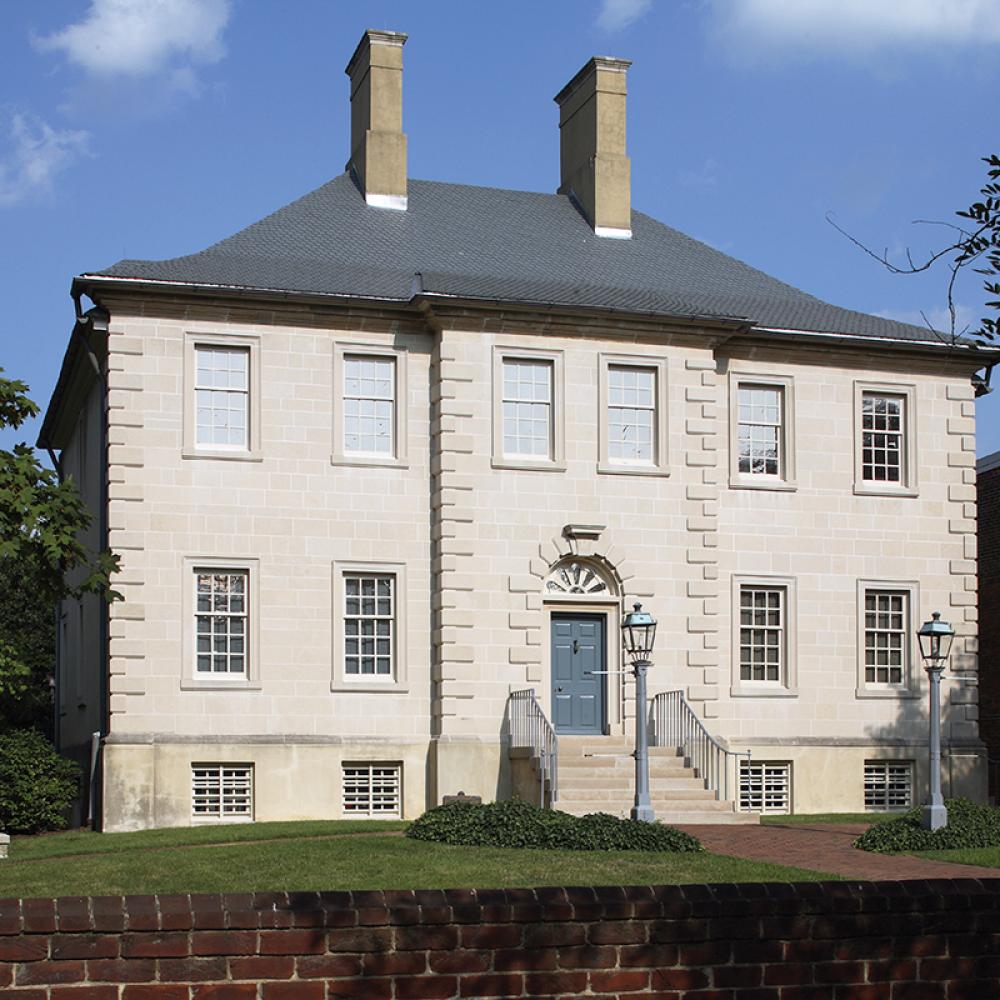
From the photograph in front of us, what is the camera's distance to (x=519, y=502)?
1104 inches

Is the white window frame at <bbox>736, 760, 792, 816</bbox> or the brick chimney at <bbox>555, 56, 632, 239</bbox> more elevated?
the brick chimney at <bbox>555, 56, 632, 239</bbox>

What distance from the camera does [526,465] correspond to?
2805 cm

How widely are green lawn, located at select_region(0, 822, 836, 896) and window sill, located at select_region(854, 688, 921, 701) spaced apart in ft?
37.0

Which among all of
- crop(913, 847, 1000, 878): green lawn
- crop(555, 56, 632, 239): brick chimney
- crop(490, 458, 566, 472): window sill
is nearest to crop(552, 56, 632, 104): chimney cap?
crop(555, 56, 632, 239): brick chimney

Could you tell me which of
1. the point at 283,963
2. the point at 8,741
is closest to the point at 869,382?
the point at 8,741

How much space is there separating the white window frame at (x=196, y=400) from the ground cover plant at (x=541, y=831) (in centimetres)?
817

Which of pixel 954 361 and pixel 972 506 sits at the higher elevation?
pixel 954 361

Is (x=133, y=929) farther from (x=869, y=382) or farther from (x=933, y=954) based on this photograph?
(x=869, y=382)

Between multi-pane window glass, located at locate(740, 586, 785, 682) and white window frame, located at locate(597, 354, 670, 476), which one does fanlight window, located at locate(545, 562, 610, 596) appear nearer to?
white window frame, located at locate(597, 354, 670, 476)

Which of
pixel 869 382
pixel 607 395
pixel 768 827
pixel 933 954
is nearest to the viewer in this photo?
pixel 933 954

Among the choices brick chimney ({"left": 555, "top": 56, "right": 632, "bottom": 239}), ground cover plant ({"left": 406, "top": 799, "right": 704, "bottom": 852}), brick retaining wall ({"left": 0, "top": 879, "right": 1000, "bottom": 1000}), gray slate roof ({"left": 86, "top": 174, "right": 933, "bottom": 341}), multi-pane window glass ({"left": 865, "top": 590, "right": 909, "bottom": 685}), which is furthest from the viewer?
brick chimney ({"left": 555, "top": 56, "right": 632, "bottom": 239})

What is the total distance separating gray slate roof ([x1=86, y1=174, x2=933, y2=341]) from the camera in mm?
28188

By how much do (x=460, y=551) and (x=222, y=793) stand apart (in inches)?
211

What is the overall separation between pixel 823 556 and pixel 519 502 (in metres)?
5.77
